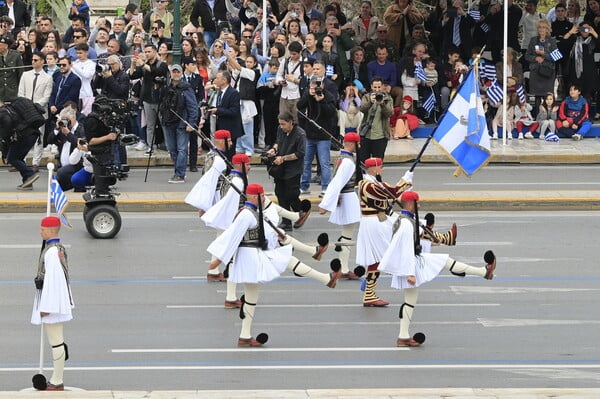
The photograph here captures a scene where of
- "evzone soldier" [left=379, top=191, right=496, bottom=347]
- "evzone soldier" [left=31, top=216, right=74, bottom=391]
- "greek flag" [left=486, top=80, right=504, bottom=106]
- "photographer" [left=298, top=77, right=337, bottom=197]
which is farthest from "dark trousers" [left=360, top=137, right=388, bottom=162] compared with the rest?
"evzone soldier" [left=31, top=216, right=74, bottom=391]

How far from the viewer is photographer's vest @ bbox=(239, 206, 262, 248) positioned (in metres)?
15.0

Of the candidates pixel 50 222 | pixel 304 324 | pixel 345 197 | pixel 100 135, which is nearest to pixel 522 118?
pixel 100 135

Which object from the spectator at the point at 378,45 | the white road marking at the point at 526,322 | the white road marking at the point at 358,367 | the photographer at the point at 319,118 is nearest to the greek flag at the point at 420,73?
the spectator at the point at 378,45

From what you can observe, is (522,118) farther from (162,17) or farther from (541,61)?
(162,17)

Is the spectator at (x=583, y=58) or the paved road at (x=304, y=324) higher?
the spectator at (x=583, y=58)

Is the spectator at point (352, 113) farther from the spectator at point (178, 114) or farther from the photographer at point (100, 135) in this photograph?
the photographer at point (100, 135)

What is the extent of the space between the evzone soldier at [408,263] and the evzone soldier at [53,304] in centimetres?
354

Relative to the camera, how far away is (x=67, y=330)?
1559 centimetres

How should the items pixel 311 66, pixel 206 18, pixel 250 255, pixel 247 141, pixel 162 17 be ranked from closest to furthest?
1. pixel 250 255
2. pixel 311 66
3. pixel 247 141
4. pixel 206 18
5. pixel 162 17

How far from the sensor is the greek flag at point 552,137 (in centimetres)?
2906

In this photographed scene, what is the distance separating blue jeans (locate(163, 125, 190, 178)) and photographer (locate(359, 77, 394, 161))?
10.5ft

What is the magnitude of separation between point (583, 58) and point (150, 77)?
377 inches

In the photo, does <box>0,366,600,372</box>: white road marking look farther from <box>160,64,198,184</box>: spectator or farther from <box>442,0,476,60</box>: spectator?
<box>442,0,476,60</box>: spectator

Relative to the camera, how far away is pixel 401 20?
30.2 meters
